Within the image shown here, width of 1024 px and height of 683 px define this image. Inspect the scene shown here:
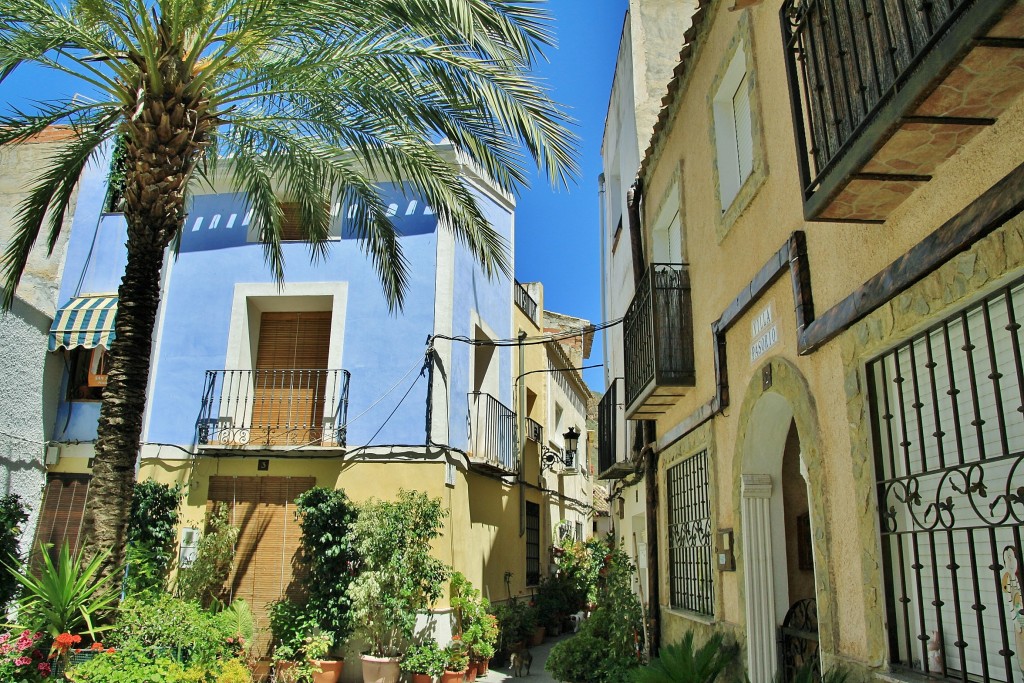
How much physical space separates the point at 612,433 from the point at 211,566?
259 inches

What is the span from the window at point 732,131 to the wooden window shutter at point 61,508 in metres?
11.6

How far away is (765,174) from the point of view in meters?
5.61

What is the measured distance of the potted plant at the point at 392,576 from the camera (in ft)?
36.6

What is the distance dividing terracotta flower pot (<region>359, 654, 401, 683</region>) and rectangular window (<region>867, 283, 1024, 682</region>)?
873cm

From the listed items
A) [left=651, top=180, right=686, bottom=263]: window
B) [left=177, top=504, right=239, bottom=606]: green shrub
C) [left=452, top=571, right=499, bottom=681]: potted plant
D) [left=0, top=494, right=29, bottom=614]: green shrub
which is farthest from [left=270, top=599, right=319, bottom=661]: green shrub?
[left=651, top=180, right=686, bottom=263]: window

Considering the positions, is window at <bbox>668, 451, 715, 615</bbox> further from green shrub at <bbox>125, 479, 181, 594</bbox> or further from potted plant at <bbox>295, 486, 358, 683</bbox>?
green shrub at <bbox>125, 479, 181, 594</bbox>

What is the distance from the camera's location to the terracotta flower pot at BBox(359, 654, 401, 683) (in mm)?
11133

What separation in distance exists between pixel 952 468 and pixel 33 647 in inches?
300

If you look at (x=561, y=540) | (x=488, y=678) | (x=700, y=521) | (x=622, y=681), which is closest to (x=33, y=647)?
(x=622, y=681)

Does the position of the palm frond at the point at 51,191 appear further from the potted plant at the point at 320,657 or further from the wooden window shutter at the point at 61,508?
the potted plant at the point at 320,657

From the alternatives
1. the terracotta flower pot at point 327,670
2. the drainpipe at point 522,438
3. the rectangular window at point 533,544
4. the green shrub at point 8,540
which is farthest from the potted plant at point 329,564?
the rectangular window at point 533,544

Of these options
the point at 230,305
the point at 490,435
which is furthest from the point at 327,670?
the point at 230,305

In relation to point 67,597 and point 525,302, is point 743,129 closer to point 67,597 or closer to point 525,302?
point 67,597

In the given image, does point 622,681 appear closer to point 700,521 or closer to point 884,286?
point 700,521
